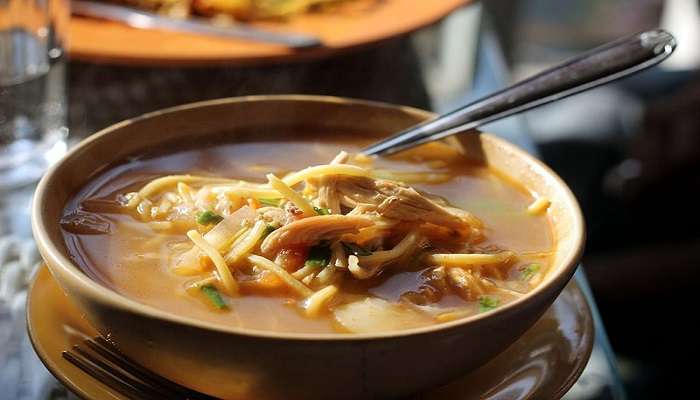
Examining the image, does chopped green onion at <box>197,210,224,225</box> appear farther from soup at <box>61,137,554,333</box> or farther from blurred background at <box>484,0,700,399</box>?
blurred background at <box>484,0,700,399</box>

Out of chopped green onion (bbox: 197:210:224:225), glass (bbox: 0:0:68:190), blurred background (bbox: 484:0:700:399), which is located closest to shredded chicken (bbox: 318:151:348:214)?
chopped green onion (bbox: 197:210:224:225)

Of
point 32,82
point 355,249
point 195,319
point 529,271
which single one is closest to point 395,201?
point 355,249

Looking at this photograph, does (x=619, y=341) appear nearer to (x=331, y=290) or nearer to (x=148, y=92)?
(x=148, y=92)

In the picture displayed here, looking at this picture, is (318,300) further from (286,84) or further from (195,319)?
(286,84)

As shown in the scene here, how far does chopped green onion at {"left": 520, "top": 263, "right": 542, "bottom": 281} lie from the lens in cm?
120

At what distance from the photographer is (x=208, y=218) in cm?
125

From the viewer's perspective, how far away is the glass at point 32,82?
72.2 inches

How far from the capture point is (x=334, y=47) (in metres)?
2.06

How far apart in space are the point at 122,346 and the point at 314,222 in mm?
269

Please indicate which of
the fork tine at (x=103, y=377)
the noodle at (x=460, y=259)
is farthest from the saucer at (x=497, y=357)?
the noodle at (x=460, y=259)

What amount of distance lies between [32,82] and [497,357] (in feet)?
3.68

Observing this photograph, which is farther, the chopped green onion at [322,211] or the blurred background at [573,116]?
the blurred background at [573,116]

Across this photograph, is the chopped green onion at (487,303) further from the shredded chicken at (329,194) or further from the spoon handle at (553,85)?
the spoon handle at (553,85)

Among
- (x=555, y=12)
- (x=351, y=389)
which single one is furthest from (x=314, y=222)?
(x=555, y=12)
